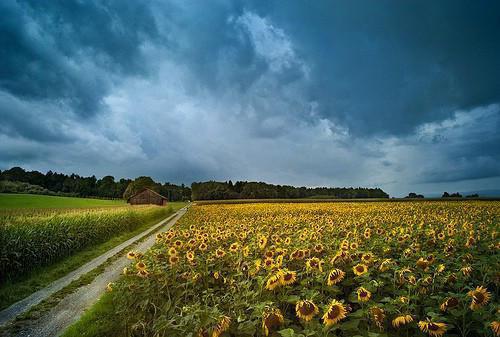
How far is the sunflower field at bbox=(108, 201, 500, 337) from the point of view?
10.2 feet

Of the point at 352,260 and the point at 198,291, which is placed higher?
the point at 352,260

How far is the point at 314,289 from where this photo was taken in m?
3.96

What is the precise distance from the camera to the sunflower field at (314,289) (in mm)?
3123

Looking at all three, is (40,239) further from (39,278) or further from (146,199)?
(146,199)

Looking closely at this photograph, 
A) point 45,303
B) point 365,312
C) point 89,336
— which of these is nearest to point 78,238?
point 45,303

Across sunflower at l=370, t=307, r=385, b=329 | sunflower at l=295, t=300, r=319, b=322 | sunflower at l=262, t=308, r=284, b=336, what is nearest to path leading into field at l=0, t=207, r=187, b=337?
sunflower at l=262, t=308, r=284, b=336

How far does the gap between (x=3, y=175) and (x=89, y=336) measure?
77204 mm

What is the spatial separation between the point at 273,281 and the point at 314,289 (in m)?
0.59

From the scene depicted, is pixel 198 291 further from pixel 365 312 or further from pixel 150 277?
pixel 365 312

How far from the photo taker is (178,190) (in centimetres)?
16125

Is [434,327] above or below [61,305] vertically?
above

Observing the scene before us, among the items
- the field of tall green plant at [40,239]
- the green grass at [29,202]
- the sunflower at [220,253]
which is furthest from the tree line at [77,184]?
the sunflower at [220,253]

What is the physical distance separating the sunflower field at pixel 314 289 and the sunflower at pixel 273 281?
1 centimetres

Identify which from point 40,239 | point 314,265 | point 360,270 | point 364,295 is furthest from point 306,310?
point 40,239
